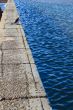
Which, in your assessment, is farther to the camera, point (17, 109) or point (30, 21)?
point (30, 21)

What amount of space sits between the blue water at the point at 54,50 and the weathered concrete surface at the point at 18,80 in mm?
1128

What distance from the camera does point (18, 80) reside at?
459 inches

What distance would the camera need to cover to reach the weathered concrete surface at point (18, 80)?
974 cm

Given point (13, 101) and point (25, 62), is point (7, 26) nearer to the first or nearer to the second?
point (25, 62)

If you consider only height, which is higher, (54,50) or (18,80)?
(18,80)

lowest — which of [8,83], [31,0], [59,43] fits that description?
[31,0]

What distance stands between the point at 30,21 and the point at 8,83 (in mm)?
18579

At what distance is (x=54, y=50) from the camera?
19.0 m

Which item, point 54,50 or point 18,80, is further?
point 54,50

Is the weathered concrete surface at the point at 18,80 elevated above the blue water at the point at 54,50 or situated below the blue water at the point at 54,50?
above

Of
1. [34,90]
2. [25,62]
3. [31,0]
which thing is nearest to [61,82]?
[25,62]

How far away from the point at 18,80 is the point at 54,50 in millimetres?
7770

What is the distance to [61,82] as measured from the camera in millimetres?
13695

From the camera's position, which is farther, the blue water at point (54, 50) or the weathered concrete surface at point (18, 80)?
the blue water at point (54, 50)
